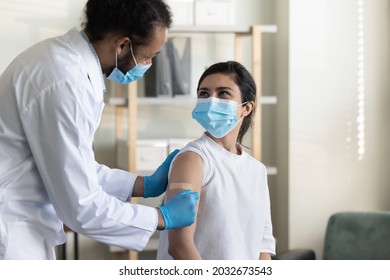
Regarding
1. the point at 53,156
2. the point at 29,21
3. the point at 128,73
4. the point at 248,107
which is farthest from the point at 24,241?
the point at 29,21

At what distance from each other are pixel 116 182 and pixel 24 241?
1.38ft

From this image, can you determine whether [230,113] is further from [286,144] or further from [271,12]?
[271,12]

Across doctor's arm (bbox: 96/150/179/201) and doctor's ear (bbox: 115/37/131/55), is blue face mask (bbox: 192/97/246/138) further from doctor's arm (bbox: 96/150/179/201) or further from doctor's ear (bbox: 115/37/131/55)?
doctor's ear (bbox: 115/37/131/55)

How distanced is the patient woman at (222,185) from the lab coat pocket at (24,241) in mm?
302

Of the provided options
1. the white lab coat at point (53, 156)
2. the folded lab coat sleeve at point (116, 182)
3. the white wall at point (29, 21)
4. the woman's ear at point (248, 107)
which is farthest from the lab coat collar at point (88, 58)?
the white wall at point (29, 21)

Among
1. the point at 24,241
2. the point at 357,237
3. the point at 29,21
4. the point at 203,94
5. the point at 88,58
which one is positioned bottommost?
the point at 357,237

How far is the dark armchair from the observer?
10.9 feet

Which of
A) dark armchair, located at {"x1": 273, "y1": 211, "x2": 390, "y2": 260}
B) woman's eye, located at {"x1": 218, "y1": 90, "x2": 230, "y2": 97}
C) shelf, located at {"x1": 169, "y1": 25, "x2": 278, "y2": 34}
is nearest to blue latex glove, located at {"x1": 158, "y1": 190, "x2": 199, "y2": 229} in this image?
woman's eye, located at {"x1": 218, "y1": 90, "x2": 230, "y2": 97}

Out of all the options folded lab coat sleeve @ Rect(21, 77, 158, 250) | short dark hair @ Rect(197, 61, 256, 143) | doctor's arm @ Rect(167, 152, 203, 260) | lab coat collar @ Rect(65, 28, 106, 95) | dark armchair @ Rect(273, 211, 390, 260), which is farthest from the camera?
dark armchair @ Rect(273, 211, 390, 260)

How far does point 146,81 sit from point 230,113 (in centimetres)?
171

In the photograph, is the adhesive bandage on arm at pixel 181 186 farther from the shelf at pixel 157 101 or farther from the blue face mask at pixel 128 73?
the shelf at pixel 157 101

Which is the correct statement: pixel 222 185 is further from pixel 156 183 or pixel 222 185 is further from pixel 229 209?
pixel 156 183

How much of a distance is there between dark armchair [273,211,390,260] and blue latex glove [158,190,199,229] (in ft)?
5.74

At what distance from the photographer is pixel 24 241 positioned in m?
1.54
